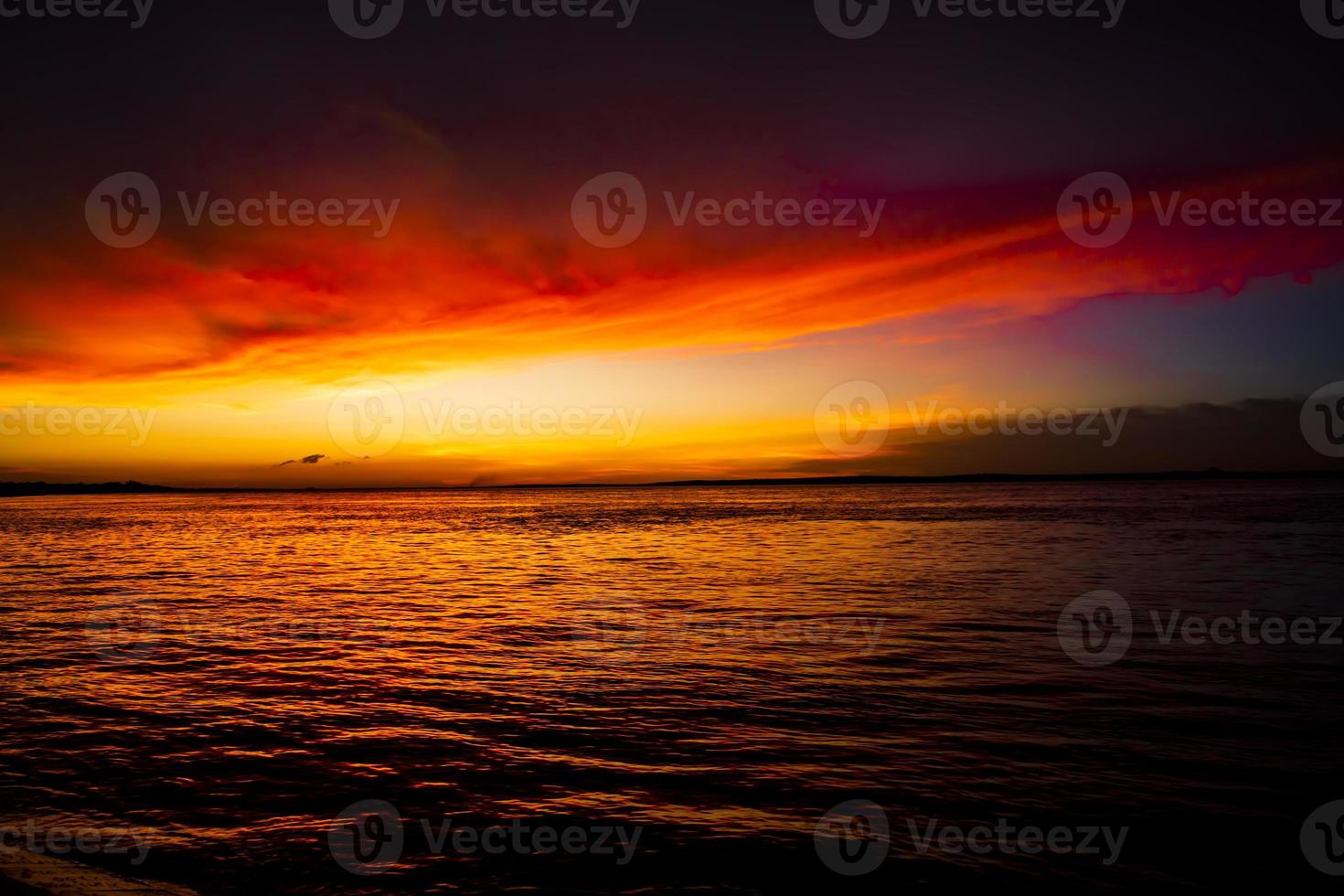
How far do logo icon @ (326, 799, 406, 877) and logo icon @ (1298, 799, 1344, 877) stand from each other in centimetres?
1039

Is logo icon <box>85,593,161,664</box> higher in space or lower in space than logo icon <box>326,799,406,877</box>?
lower

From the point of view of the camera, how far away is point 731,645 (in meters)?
20.7

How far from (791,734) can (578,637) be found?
10181 millimetres

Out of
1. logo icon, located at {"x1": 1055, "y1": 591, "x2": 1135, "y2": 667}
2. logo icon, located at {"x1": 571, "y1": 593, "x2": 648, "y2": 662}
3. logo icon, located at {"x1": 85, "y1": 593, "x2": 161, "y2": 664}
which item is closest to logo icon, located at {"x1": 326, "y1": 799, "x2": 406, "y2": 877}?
logo icon, located at {"x1": 571, "y1": 593, "x2": 648, "y2": 662}

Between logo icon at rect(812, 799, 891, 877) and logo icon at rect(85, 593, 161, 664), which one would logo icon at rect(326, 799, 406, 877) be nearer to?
logo icon at rect(812, 799, 891, 877)

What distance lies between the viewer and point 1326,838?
30.5 feet

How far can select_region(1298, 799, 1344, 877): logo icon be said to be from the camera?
8.70 m

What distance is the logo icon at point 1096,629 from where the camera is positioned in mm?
18984

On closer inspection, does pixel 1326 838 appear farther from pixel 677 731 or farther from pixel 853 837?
pixel 677 731

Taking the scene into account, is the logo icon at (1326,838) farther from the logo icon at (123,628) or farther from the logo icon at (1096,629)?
the logo icon at (123,628)

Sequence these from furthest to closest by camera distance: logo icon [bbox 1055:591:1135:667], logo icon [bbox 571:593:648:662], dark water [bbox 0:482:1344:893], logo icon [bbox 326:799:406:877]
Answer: logo icon [bbox 571:593:648:662], logo icon [bbox 1055:591:1135:667], dark water [bbox 0:482:1344:893], logo icon [bbox 326:799:406:877]

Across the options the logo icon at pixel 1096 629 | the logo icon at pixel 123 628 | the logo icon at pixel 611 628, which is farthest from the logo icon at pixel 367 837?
the logo icon at pixel 1096 629

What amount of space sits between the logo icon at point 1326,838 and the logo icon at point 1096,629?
320 inches

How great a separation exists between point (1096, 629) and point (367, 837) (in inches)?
796
